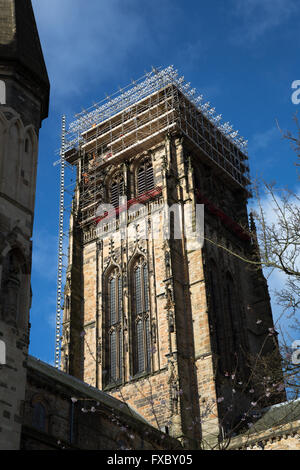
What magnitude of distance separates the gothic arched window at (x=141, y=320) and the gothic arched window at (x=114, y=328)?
3.29 ft

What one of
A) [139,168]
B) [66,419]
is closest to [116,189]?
[139,168]

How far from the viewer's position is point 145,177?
48062 millimetres

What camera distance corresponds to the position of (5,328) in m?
16.5

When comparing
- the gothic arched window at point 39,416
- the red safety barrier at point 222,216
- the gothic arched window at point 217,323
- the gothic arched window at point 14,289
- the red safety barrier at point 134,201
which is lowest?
the gothic arched window at point 39,416

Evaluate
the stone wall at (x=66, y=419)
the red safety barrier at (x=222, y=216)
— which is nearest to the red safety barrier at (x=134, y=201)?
the red safety barrier at (x=222, y=216)

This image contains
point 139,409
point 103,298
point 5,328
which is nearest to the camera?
point 5,328

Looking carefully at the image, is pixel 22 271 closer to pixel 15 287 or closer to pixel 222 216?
pixel 15 287

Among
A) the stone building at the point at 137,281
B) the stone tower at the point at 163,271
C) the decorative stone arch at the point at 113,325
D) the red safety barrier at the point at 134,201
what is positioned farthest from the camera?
the red safety barrier at the point at 134,201

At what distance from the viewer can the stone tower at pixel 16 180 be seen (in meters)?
16.0

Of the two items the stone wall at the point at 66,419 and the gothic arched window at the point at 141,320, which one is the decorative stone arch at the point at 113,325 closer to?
the gothic arched window at the point at 141,320

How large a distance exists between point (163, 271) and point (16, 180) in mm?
22416
